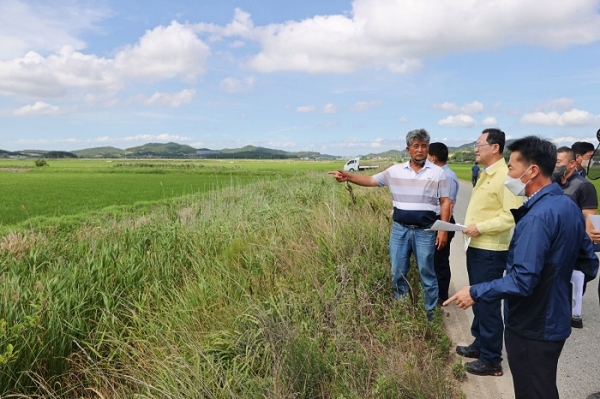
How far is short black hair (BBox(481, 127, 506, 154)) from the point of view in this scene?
3618 millimetres

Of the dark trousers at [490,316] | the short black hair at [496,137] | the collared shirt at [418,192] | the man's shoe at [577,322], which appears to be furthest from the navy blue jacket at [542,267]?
the man's shoe at [577,322]

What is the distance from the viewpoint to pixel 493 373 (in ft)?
11.6

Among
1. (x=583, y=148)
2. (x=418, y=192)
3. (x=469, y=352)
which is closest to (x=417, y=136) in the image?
(x=418, y=192)

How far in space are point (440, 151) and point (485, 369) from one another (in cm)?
265

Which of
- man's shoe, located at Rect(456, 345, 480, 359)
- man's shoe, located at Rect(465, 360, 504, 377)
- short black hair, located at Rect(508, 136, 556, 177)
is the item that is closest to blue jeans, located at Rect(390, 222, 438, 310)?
man's shoe, located at Rect(456, 345, 480, 359)

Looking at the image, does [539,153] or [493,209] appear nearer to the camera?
[539,153]

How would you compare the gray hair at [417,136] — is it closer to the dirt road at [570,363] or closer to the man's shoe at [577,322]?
the dirt road at [570,363]

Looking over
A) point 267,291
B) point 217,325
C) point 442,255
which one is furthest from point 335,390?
point 442,255

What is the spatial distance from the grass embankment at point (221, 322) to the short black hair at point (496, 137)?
154 cm

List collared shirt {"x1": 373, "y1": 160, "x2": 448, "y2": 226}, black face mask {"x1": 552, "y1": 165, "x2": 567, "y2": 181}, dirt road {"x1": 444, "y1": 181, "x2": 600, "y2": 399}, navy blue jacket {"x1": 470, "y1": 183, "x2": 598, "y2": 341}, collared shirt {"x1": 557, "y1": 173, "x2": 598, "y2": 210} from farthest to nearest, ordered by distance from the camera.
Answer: black face mask {"x1": 552, "y1": 165, "x2": 567, "y2": 181}, collared shirt {"x1": 557, "y1": 173, "x2": 598, "y2": 210}, collared shirt {"x1": 373, "y1": 160, "x2": 448, "y2": 226}, dirt road {"x1": 444, "y1": 181, "x2": 600, "y2": 399}, navy blue jacket {"x1": 470, "y1": 183, "x2": 598, "y2": 341}

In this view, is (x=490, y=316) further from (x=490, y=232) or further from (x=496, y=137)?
(x=496, y=137)

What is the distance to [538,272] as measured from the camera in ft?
7.03

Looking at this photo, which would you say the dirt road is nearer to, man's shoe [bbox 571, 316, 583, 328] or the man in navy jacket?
man's shoe [bbox 571, 316, 583, 328]

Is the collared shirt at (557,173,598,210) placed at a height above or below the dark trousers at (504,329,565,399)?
above
